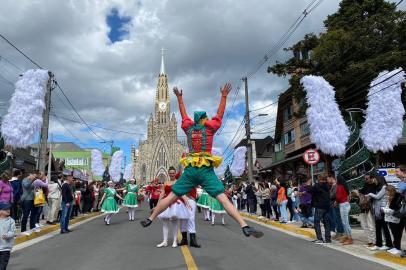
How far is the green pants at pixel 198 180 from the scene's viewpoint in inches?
256

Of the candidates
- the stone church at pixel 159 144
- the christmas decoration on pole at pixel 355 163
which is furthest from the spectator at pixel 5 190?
the stone church at pixel 159 144

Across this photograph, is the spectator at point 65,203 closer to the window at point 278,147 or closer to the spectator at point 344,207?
the spectator at point 344,207

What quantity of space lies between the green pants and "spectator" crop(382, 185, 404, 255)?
15.4 ft

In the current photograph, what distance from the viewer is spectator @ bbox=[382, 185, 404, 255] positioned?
906 centimetres

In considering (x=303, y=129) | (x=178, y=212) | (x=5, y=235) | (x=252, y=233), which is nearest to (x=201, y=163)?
(x=252, y=233)

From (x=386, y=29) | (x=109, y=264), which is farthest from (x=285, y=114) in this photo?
(x=109, y=264)

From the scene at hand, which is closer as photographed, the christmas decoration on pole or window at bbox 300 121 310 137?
the christmas decoration on pole

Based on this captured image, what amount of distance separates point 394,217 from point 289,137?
33.1 metres

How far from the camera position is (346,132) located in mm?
16844

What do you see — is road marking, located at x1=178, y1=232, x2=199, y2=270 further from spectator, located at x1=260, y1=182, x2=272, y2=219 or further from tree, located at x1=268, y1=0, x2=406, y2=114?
tree, located at x1=268, y1=0, x2=406, y2=114

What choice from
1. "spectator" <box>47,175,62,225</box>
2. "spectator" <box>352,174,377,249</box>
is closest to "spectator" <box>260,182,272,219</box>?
"spectator" <box>352,174,377,249</box>

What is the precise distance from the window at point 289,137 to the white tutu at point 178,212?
31.6 meters

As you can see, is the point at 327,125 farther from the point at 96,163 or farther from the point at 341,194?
the point at 96,163

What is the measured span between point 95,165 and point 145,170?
96788 millimetres
